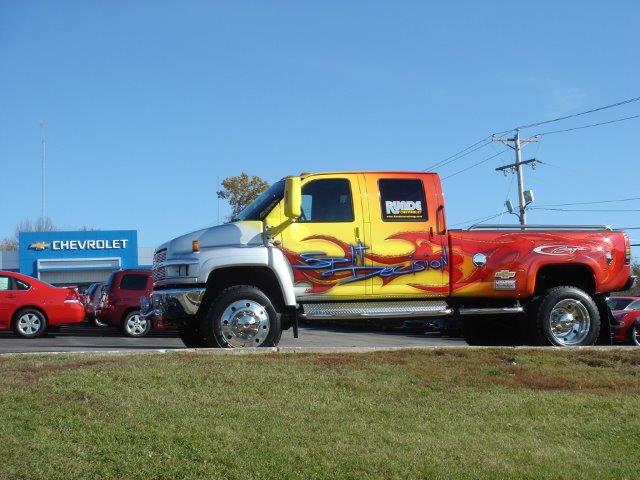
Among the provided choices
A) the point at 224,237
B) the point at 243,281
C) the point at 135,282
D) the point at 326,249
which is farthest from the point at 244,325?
the point at 135,282

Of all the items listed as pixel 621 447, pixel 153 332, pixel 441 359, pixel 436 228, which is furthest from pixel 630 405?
pixel 153 332

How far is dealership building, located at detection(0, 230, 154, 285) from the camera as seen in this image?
4619cm

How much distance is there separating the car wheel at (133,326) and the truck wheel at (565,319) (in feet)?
36.8

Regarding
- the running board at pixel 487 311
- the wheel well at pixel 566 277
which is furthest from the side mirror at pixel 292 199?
the wheel well at pixel 566 277

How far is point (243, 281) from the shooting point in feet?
33.3

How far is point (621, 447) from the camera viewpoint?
6.08 metres

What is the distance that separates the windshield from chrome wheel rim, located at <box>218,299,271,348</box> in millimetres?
1202

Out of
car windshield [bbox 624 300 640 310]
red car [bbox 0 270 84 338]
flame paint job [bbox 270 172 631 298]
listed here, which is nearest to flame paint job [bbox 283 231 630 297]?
flame paint job [bbox 270 172 631 298]

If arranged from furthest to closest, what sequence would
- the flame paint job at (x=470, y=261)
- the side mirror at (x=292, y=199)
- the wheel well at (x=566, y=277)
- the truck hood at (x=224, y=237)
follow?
the wheel well at (x=566, y=277)
the flame paint job at (x=470, y=261)
the truck hood at (x=224, y=237)
the side mirror at (x=292, y=199)

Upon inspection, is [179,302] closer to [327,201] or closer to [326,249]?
[326,249]

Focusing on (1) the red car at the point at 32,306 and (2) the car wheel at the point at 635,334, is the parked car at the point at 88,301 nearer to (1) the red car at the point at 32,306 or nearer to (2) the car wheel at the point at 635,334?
(1) the red car at the point at 32,306

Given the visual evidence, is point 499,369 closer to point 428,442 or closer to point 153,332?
point 428,442

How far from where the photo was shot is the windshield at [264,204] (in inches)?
406

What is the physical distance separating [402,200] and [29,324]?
10.6 m
